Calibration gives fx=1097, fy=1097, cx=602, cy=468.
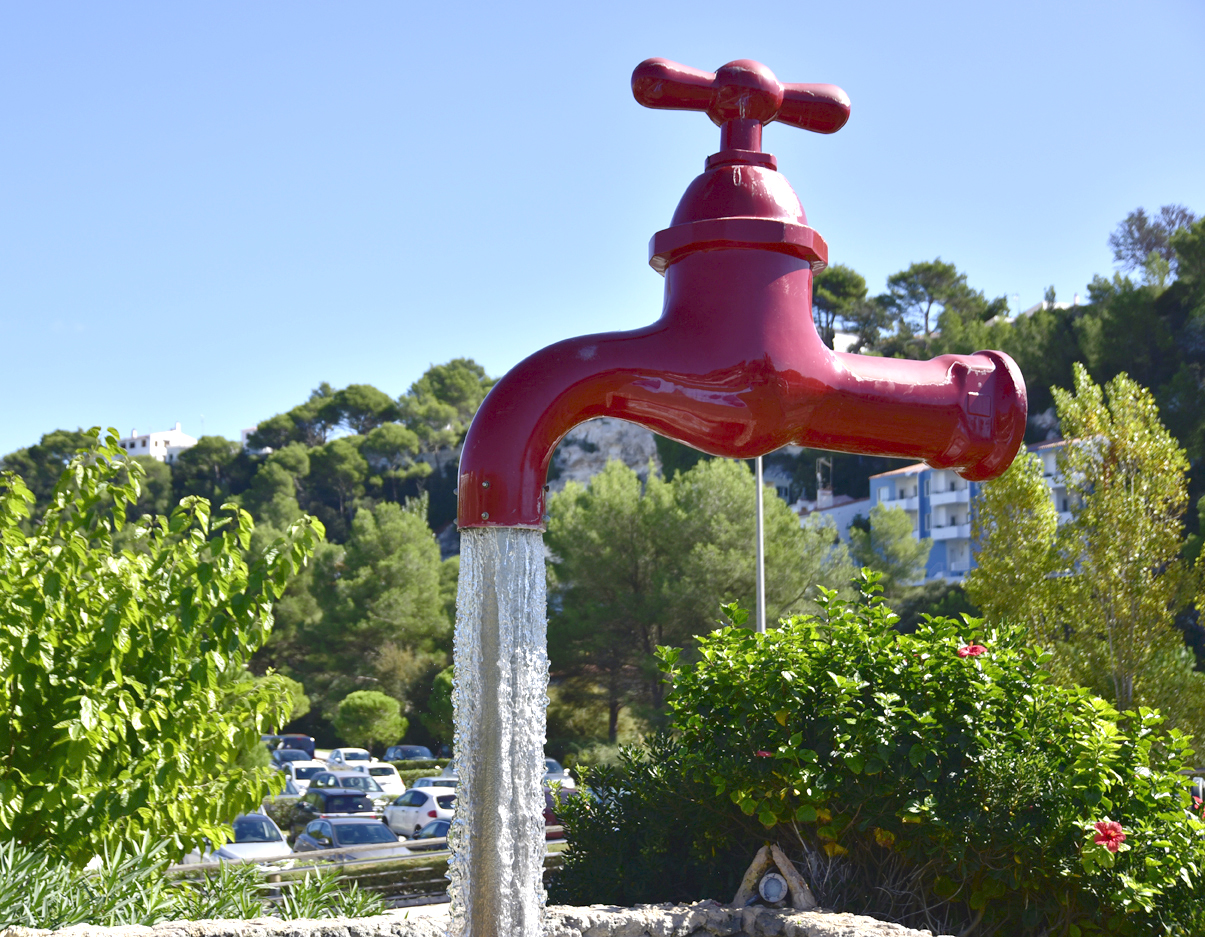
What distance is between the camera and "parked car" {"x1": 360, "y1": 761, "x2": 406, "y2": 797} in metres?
24.0

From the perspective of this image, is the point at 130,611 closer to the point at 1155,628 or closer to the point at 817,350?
the point at 817,350

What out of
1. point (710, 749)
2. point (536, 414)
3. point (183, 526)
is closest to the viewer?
point (536, 414)

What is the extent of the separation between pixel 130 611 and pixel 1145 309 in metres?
35.9

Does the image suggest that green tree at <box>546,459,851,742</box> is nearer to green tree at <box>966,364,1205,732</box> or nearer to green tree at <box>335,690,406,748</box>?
green tree at <box>335,690,406,748</box>

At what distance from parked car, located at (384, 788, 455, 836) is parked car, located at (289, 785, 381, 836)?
55 cm

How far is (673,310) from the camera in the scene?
1.80 metres

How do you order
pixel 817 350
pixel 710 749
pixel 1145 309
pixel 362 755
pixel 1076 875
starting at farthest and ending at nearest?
pixel 1145 309
pixel 362 755
pixel 710 749
pixel 1076 875
pixel 817 350

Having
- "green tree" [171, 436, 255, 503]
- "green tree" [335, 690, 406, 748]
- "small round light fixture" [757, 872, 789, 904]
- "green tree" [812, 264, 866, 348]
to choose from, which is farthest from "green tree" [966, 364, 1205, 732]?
"green tree" [171, 436, 255, 503]

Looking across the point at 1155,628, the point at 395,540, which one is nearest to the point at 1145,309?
the point at 395,540

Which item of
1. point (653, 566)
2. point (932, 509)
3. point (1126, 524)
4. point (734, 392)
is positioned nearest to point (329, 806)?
point (653, 566)

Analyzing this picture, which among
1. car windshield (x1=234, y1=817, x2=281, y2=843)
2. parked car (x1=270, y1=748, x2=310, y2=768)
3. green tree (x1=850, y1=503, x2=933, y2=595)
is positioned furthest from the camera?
green tree (x1=850, y1=503, x2=933, y2=595)

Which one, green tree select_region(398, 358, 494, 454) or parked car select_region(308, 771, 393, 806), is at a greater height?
green tree select_region(398, 358, 494, 454)

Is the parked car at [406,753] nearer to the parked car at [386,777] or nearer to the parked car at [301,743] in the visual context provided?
the parked car at [301,743]

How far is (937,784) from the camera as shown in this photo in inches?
164
